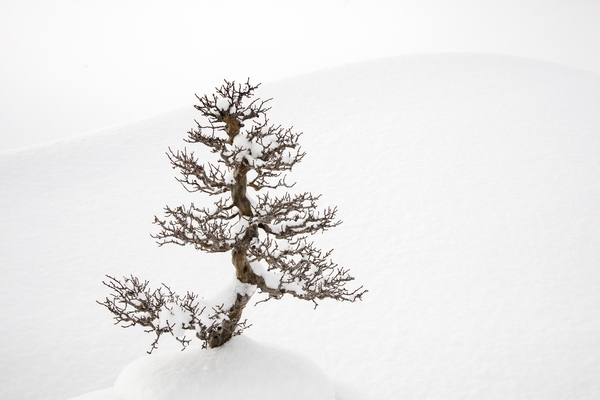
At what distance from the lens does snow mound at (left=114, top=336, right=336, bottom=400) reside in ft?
19.5

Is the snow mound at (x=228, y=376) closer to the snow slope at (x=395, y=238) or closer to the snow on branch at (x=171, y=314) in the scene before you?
the snow on branch at (x=171, y=314)

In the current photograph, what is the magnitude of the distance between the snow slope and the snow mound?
163 inches

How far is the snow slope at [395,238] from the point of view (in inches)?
431

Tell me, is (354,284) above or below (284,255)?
above

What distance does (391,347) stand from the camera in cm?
1153

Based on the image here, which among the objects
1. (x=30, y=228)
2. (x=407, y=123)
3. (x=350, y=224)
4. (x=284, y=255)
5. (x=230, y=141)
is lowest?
(x=284, y=255)

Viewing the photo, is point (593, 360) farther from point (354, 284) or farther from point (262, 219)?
point (262, 219)

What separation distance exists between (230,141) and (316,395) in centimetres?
395

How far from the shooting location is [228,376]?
606 centimetres

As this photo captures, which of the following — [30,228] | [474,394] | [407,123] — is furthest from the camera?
[407,123]

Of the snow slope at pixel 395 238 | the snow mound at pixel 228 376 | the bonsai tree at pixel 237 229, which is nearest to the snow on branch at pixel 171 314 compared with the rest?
the bonsai tree at pixel 237 229

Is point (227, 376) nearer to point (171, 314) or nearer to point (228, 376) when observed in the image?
point (228, 376)

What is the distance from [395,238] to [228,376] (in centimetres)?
1074

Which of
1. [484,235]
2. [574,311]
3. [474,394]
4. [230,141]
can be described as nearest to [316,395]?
[230,141]
